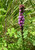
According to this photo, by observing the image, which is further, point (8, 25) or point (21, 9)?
point (8, 25)

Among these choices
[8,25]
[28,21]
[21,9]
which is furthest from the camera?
[8,25]

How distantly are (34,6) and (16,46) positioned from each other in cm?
54

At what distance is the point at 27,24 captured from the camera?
4.88 feet

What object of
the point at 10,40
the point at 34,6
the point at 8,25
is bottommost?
the point at 10,40

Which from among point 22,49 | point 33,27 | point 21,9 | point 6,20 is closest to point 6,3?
point 6,20

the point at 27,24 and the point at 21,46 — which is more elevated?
the point at 27,24

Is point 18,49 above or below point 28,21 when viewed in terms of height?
below

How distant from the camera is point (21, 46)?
1.16 metres

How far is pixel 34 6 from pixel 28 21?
0.77 ft

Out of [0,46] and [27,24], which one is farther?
[27,24]

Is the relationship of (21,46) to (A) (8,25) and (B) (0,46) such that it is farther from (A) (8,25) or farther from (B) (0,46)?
(A) (8,25)

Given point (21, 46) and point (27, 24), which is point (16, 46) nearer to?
point (21, 46)

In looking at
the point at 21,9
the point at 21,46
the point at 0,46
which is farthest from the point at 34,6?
the point at 0,46

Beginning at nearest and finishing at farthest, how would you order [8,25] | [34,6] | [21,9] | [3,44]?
[21,9] → [3,44] → [34,6] → [8,25]
